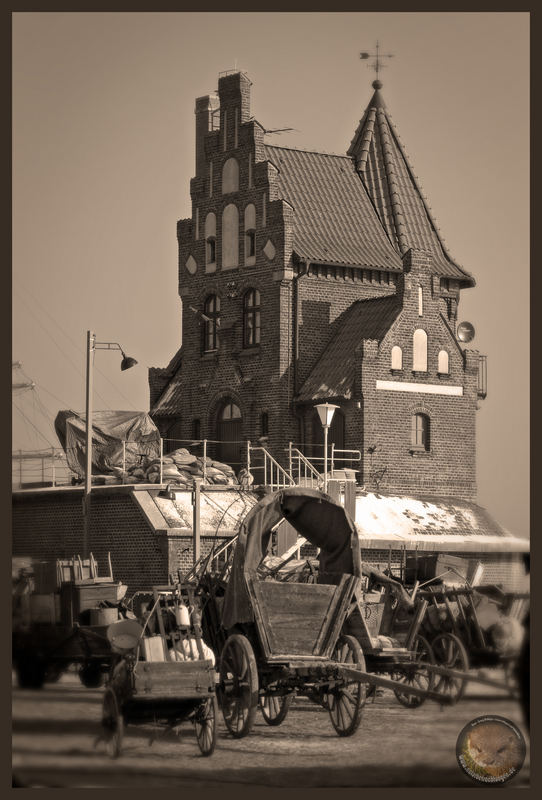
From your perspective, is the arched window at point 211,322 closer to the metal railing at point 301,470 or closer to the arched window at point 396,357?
the metal railing at point 301,470

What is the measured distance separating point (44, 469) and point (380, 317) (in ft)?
34.6

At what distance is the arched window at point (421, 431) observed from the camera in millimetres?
46906

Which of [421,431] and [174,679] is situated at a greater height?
[421,431]

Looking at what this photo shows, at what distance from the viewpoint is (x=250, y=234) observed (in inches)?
1896

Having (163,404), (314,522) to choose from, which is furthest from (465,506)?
(314,522)

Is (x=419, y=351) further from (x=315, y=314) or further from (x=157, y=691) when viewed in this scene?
(x=157, y=691)

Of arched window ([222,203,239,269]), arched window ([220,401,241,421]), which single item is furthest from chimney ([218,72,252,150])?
arched window ([220,401,241,421])

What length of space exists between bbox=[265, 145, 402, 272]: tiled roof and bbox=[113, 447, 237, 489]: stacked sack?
6755 mm

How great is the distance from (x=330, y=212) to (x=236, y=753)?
1162 inches

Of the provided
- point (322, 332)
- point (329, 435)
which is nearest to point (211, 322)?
point (322, 332)

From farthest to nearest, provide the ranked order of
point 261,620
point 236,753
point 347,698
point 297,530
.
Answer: point 297,530 < point 347,698 < point 261,620 < point 236,753

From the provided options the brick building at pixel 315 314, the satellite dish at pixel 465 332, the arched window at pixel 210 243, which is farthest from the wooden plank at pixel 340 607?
the arched window at pixel 210 243

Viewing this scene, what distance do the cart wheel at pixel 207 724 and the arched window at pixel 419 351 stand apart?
87.7 feet

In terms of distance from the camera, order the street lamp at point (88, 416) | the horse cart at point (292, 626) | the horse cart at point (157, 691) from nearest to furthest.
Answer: the horse cart at point (157, 691)
the horse cart at point (292, 626)
the street lamp at point (88, 416)
